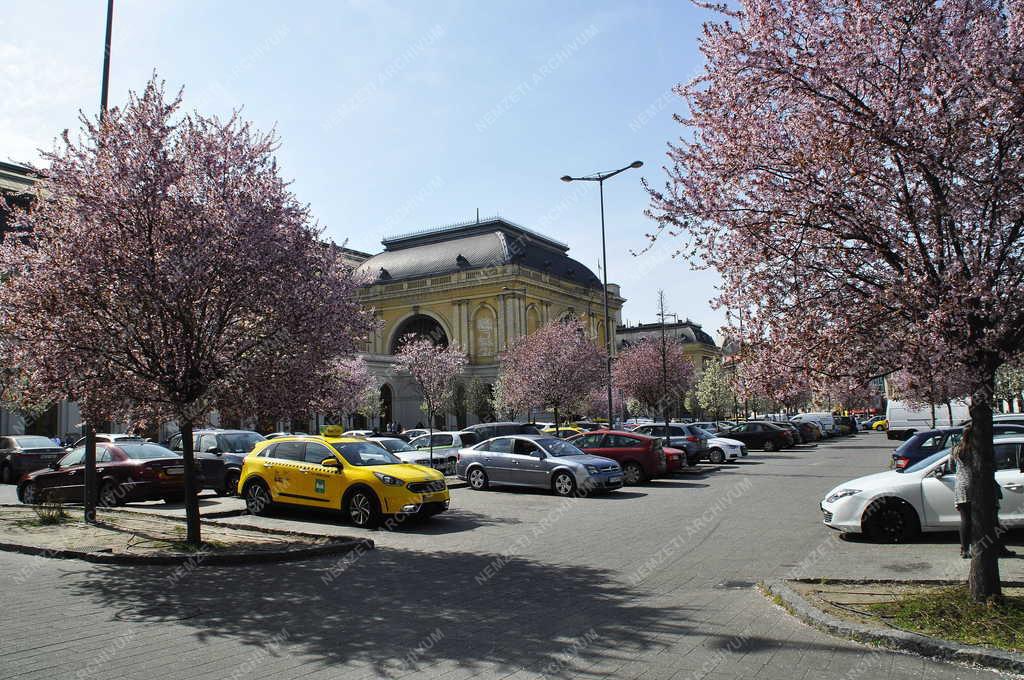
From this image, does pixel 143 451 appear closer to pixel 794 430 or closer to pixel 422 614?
pixel 422 614

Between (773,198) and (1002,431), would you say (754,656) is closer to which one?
(773,198)

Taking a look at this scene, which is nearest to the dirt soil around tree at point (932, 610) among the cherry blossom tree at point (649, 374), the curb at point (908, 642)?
the curb at point (908, 642)

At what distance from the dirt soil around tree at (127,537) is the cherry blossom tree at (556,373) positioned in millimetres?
22499

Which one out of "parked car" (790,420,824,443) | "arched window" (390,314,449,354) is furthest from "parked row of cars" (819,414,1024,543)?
"arched window" (390,314,449,354)

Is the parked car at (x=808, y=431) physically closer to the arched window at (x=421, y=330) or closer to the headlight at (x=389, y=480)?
the headlight at (x=389, y=480)

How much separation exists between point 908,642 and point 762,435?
34580mm

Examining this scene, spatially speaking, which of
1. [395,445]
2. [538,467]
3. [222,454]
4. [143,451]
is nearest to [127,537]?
[143,451]

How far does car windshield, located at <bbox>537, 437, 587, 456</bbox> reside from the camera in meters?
19.0

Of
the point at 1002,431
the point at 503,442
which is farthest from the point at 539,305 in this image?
the point at 1002,431

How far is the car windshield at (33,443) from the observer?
25.4 metres

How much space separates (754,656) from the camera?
5.72 meters

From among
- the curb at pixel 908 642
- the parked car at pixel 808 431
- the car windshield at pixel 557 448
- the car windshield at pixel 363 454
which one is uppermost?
the car windshield at pixel 363 454

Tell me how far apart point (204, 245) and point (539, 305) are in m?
65.2

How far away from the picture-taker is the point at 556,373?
34781mm
